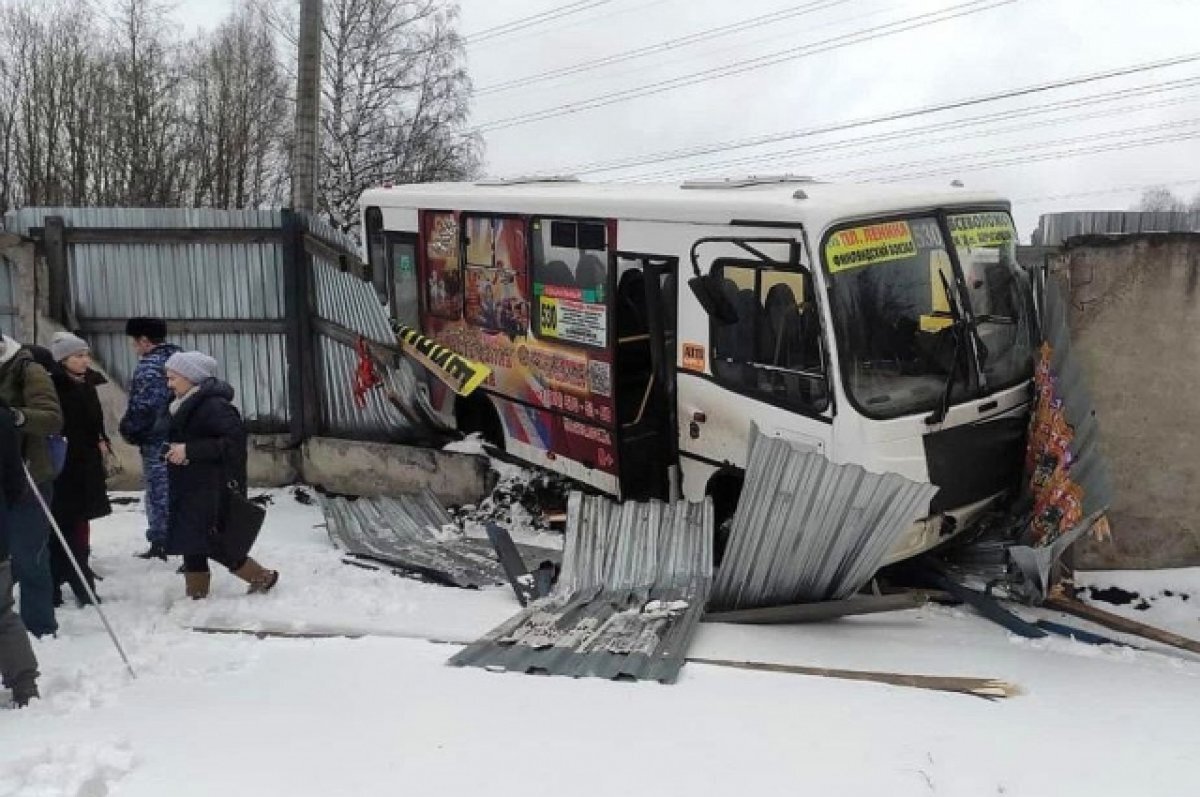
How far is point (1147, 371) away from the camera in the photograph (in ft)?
22.1

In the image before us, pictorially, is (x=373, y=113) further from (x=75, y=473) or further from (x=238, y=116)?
(x=75, y=473)

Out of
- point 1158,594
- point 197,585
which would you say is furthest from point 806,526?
point 197,585

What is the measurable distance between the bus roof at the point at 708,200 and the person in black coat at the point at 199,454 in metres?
3.10

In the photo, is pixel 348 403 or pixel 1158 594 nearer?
pixel 1158 594

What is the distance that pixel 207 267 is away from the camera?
9984 mm

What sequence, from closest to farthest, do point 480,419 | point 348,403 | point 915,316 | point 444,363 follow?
point 915,316, point 444,363, point 480,419, point 348,403

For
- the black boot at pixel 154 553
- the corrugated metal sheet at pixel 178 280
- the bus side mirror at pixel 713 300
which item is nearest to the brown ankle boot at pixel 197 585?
the black boot at pixel 154 553

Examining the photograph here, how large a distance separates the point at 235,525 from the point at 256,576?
0.42m

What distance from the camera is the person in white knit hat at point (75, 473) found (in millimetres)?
5883

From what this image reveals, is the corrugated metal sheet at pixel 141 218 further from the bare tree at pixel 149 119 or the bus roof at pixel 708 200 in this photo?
the bare tree at pixel 149 119

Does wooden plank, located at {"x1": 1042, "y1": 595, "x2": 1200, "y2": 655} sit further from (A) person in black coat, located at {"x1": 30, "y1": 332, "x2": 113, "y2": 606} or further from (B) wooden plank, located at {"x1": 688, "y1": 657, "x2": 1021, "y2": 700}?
(A) person in black coat, located at {"x1": 30, "y1": 332, "x2": 113, "y2": 606}

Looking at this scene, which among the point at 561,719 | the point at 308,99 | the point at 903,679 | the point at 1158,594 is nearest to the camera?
the point at 561,719

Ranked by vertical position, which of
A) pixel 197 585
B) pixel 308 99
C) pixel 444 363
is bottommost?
pixel 197 585

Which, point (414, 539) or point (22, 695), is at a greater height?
point (22, 695)
